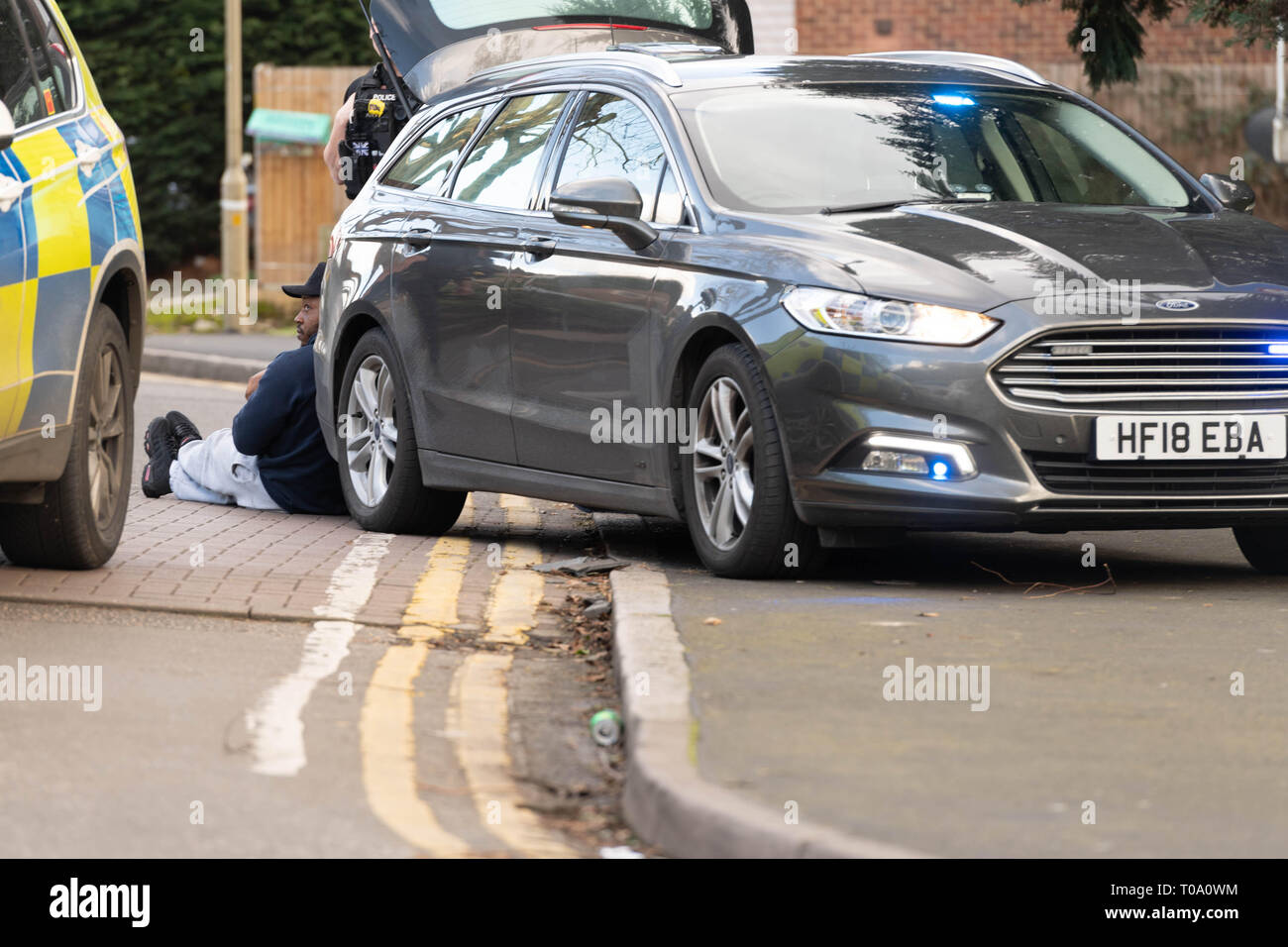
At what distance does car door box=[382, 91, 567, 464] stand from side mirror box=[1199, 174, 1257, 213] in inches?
95.7

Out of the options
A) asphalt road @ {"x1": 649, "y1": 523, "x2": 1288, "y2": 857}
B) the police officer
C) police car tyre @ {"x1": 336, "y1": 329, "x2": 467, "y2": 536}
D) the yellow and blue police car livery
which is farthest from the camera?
the police officer

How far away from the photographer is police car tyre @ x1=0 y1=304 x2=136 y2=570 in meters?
7.39

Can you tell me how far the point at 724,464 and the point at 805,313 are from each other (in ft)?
2.08

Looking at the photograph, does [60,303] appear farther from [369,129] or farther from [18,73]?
[369,129]

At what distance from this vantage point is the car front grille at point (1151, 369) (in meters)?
7.01

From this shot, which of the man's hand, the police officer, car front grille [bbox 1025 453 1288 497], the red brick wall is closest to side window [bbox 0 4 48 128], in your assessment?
car front grille [bbox 1025 453 1288 497]

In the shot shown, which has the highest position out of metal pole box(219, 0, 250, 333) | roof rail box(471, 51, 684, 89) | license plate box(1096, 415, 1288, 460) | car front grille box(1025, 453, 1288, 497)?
roof rail box(471, 51, 684, 89)

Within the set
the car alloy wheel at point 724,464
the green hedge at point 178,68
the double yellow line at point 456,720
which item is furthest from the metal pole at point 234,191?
the car alloy wheel at point 724,464

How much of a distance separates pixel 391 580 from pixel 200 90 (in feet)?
85.2

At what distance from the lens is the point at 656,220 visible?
26.4ft

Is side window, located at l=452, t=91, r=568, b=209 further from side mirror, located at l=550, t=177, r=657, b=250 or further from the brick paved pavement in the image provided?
the brick paved pavement

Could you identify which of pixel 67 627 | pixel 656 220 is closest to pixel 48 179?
pixel 67 627

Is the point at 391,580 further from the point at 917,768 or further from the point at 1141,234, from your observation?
the point at 917,768
